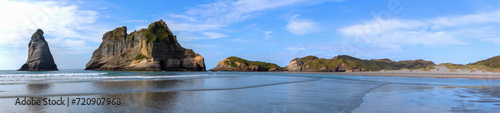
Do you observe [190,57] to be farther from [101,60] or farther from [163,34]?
[101,60]

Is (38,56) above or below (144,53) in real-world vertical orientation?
below

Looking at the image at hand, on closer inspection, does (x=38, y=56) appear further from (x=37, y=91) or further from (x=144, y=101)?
(x=144, y=101)

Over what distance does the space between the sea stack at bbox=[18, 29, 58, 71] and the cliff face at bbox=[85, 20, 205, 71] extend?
1746cm

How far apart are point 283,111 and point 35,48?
131m

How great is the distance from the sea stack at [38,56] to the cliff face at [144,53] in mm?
17459

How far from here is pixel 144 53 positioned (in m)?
108

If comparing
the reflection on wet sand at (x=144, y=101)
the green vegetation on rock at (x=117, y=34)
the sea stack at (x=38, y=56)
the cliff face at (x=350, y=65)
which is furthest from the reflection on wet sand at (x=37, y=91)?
the cliff face at (x=350, y=65)

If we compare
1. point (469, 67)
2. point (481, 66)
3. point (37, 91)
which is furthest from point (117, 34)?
point (481, 66)

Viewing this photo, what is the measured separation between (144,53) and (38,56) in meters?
41.2

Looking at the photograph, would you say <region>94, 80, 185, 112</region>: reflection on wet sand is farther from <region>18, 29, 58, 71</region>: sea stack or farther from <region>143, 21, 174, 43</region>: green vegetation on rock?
<region>18, 29, 58, 71</region>: sea stack

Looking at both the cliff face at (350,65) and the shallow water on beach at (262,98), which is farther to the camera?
the cliff face at (350,65)

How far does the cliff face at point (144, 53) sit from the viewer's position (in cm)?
10712

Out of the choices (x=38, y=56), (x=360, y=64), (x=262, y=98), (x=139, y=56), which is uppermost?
(x=139, y=56)

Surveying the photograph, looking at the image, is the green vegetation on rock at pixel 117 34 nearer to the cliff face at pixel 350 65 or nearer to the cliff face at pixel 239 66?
the cliff face at pixel 239 66
